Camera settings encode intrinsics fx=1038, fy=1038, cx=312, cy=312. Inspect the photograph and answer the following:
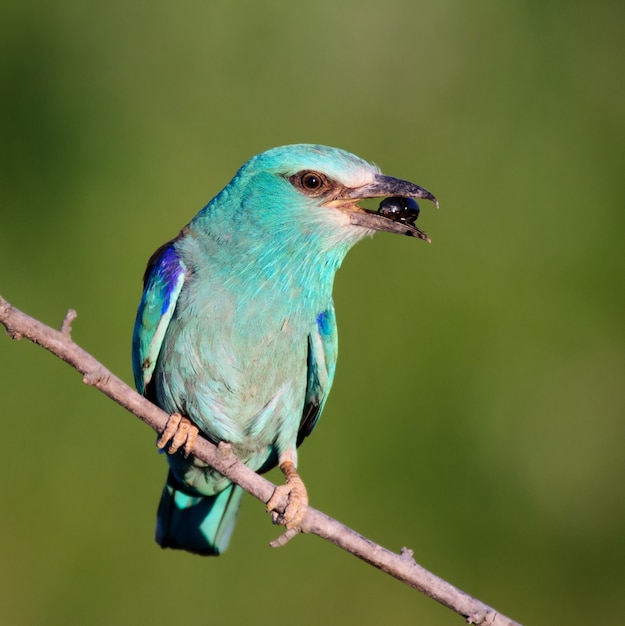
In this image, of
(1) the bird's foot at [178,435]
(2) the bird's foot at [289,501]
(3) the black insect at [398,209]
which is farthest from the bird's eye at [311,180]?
(2) the bird's foot at [289,501]

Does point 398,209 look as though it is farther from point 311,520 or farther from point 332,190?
point 311,520

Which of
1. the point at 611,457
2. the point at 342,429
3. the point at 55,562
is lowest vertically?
the point at 55,562

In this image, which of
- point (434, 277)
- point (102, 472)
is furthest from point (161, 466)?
point (434, 277)

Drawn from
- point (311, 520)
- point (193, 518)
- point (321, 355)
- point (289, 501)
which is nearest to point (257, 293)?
point (321, 355)

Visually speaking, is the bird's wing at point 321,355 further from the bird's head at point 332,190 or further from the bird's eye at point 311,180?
the bird's eye at point 311,180

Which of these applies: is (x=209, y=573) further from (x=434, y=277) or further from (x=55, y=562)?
(x=434, y=277)

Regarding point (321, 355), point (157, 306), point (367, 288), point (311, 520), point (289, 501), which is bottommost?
point (311, 520)
